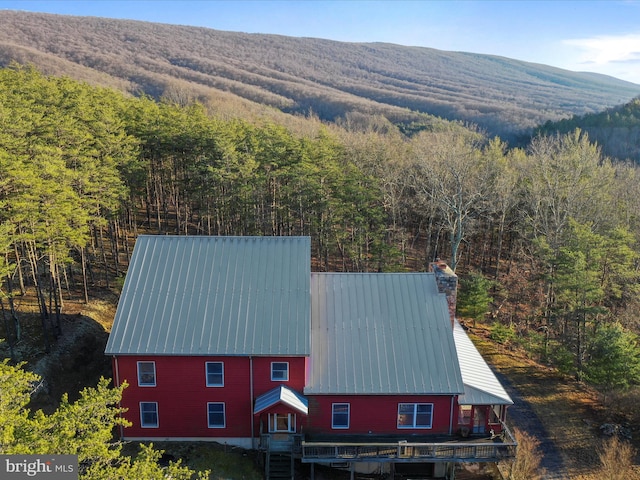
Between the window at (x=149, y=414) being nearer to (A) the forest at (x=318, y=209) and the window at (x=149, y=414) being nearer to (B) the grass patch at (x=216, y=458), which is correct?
(B) the grass patch at (x=216, y=458)

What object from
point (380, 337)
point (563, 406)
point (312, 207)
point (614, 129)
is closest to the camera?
point (380, 337)

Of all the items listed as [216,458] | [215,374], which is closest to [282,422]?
[216,458]

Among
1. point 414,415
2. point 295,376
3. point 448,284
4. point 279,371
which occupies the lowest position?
point 414,415

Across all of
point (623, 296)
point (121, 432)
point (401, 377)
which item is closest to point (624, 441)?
point (401, 377)

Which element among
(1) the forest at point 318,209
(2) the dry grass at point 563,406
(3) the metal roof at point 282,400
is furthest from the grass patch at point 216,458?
(2) the dry grass at point 563,406

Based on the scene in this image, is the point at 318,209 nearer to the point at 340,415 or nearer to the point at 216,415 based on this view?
the point at 340,415

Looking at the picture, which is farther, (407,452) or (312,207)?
(312,207)
